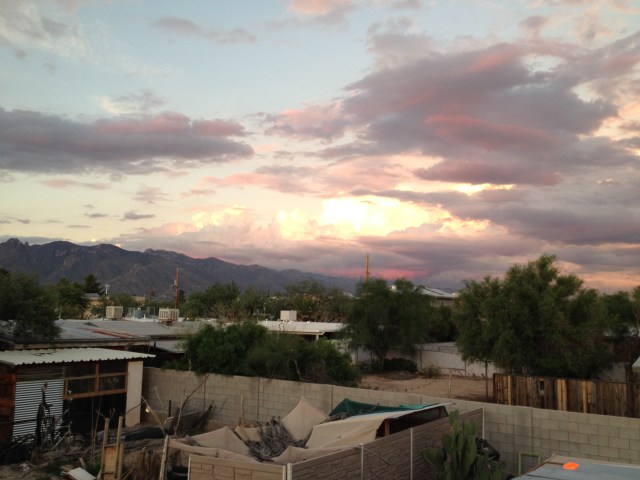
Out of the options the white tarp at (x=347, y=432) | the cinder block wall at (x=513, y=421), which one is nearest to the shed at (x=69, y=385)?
the cinder block wall at (x=513, y=421)

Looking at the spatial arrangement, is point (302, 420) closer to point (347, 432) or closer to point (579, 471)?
point (347, 432)

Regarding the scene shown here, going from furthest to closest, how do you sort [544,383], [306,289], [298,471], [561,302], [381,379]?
1. [306,289]
2. [381,379]
3. [561,302]
4. [544,383]
5. [298,471]

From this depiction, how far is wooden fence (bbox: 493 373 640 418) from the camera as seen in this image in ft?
52.7

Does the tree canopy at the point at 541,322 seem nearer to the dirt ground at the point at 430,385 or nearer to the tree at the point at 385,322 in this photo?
the dirt ground at the point at 430,385

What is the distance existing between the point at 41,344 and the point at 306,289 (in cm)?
6373

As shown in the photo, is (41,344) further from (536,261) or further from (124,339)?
(536,261)

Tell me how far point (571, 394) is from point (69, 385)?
15.6 metres

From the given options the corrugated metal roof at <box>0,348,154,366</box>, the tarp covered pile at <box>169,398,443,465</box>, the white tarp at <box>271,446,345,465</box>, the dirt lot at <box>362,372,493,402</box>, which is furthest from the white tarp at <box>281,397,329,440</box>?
the dirt lot at <box>362,372,493,402</box>

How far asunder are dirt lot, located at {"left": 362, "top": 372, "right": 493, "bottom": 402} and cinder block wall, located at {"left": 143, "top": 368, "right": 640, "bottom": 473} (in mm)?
9024

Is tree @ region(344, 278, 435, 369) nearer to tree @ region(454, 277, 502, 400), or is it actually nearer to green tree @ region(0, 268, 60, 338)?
tree @ region(454, 277, 502, 400)

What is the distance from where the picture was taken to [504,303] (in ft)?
85.6

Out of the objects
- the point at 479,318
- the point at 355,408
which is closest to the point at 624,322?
the point at 479,318

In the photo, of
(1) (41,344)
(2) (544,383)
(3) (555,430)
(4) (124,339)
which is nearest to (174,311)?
(4) (124,339)

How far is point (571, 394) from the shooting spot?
56.1 ft
